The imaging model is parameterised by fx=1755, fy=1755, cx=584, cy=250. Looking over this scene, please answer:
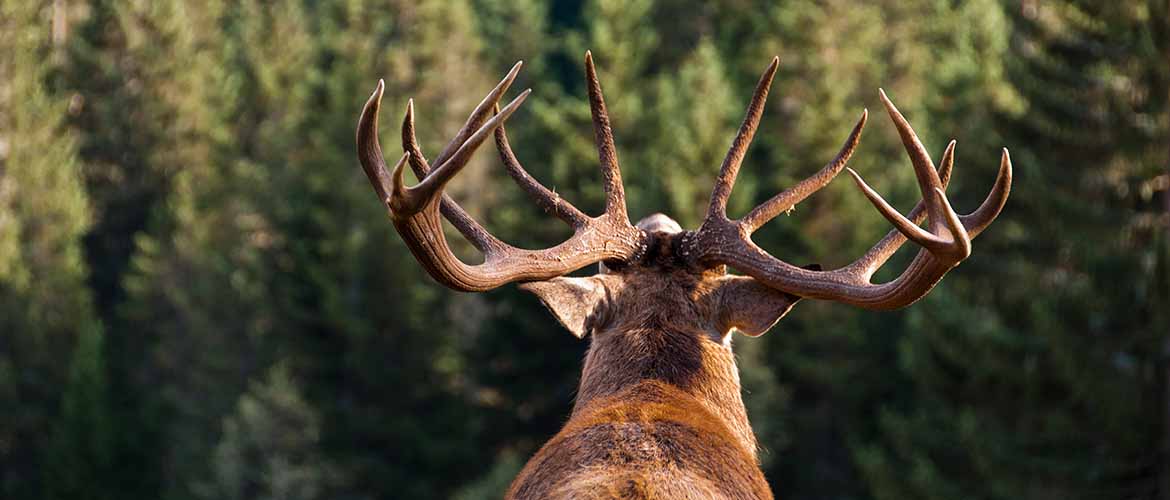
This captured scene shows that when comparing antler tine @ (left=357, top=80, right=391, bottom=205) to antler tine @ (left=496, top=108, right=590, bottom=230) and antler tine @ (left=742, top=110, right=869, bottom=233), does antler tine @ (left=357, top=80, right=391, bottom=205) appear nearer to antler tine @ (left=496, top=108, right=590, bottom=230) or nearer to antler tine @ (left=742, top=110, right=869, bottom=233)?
antler tine @ (left=496, top=108, right=590, bottom=230)

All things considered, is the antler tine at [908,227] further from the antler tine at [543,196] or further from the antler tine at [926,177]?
the antler tine at [543,196]

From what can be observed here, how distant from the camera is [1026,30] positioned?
24625 mm

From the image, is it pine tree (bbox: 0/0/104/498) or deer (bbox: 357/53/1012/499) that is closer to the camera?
deer (bbox: 357/53/1012/499)

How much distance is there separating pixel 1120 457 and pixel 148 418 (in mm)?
36471

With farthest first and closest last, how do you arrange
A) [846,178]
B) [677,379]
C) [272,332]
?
1. [272,332]
2. [846,178]
3. [677,379]

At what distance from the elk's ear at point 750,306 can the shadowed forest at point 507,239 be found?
1396cm

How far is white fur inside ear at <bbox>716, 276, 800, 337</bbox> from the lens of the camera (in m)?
6.52

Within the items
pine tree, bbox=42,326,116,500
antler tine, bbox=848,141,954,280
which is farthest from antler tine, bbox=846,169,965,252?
pine tree, bbox=42,326,116,500

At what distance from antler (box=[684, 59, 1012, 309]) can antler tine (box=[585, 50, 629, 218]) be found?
35 centimetres

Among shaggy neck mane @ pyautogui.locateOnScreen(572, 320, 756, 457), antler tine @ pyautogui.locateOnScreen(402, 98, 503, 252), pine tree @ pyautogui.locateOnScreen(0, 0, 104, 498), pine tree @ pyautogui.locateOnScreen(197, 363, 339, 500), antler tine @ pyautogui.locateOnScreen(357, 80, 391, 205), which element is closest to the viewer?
antler tine @ pyautogui.locateOnScreen(357, 80, 391, 205)

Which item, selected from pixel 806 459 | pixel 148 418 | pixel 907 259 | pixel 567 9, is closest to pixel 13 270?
pixel 148 418

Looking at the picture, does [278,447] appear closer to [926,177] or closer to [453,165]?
[926,177]

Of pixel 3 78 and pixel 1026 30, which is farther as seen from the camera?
pixel 3 78

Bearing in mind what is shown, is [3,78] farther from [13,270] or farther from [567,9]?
[567,9]
